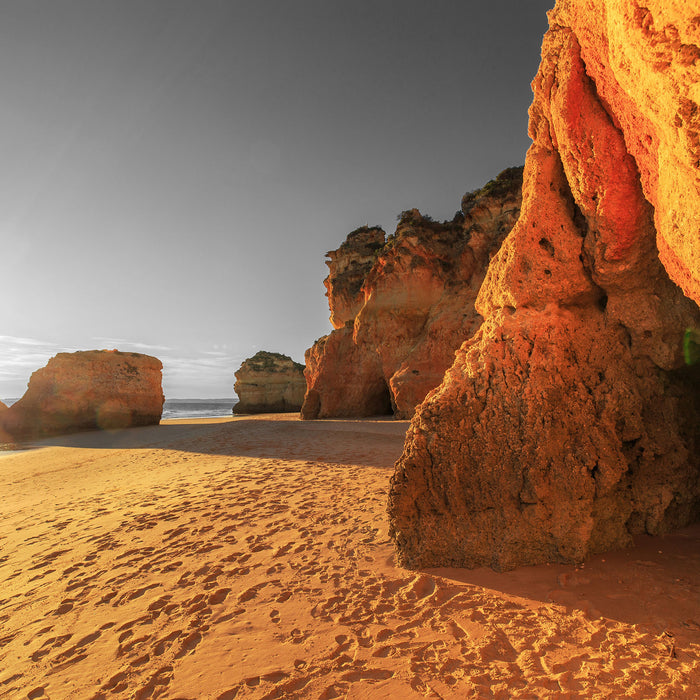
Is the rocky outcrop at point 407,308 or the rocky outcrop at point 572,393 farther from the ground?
the rocky outcrop at point 407,308

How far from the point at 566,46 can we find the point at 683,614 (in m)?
5.01

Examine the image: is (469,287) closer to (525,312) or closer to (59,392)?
(525,312)

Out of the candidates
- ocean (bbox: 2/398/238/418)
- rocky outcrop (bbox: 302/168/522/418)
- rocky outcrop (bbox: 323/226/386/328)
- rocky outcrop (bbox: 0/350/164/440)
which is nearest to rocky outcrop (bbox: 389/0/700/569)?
rocky outcrop (bbox: 302/168/522/418)

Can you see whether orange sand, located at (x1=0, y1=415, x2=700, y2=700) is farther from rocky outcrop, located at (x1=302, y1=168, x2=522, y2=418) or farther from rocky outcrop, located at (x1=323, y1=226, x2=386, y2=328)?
rocky outcrop, located at (x1=323, y1=226, x2=386, y2=328)

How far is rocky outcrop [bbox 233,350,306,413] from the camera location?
125ft

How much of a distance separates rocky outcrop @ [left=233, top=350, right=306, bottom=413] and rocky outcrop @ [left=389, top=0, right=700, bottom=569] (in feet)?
113

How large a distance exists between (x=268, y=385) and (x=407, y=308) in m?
23.3

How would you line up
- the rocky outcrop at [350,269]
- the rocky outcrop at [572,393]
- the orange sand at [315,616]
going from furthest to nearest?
the rocky outcrop at [350,269] → the rocky outcrop at [572,393] → the orange sand at [315,616]

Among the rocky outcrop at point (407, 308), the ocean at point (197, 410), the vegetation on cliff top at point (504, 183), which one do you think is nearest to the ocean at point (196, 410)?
the ocean at point (197, 410)

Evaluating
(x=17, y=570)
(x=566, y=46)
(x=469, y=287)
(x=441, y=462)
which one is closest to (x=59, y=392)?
(x=17, y=570)

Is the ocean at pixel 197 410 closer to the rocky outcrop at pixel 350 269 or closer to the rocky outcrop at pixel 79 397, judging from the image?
the rocky outcrop at pixel 79 397

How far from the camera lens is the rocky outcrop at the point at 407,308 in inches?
635

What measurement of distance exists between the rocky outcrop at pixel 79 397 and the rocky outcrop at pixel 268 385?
1523 cm

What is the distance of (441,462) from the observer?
385 cm
